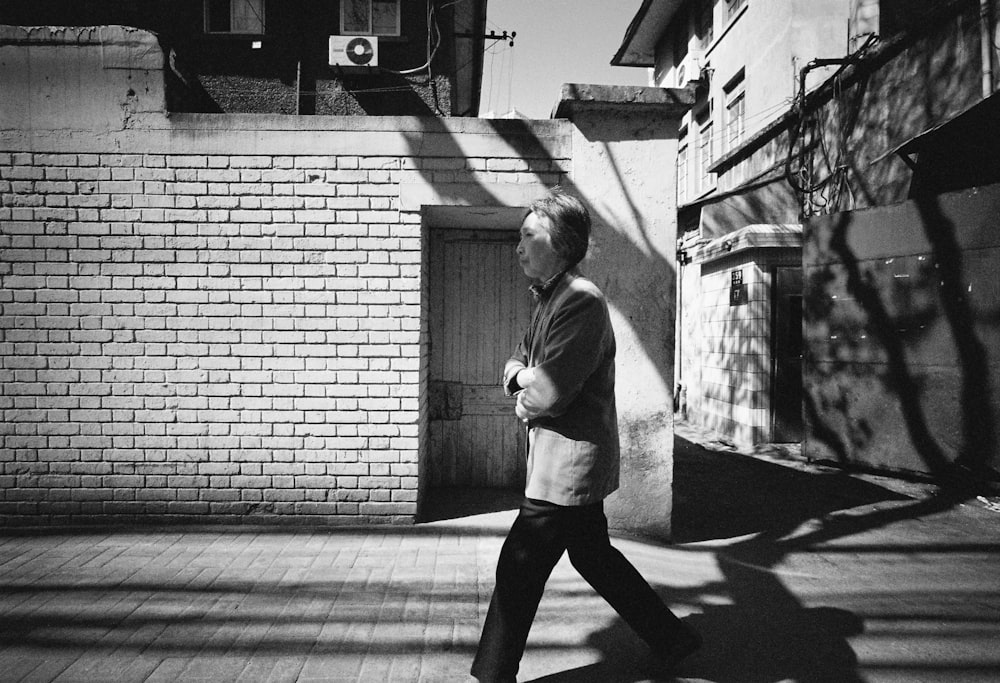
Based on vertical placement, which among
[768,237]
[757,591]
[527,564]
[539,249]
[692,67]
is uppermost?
[692,67]

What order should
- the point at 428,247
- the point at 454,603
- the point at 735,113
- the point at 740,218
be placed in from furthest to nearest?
the point at 735,113
the point at 740,218
the point at 428,247
the point at 454,603

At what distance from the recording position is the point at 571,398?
7.72 ft

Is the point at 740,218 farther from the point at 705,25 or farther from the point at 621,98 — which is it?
the point at 705,25

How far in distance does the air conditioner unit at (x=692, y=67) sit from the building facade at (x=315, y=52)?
9381mm

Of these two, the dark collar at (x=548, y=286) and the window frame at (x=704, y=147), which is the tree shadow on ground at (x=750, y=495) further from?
the window frame at (x=704, y=147)

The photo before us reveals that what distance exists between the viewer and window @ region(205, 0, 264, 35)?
10.5 meters

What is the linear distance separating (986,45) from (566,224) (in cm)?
649

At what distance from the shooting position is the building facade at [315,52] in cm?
1046

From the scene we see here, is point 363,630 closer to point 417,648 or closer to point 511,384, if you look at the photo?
point 417,648

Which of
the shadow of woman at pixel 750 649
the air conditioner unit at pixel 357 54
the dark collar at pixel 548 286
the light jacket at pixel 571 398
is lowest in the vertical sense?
the shadow of woman at pixel 750 649

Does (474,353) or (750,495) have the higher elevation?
(474,353)

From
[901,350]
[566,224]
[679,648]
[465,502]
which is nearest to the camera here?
[566,224]

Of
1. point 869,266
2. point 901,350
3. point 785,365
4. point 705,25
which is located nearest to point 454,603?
point 901,350

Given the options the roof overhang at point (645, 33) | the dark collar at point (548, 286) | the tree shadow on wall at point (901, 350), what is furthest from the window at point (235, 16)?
the roof overhang at point (645, 33)
